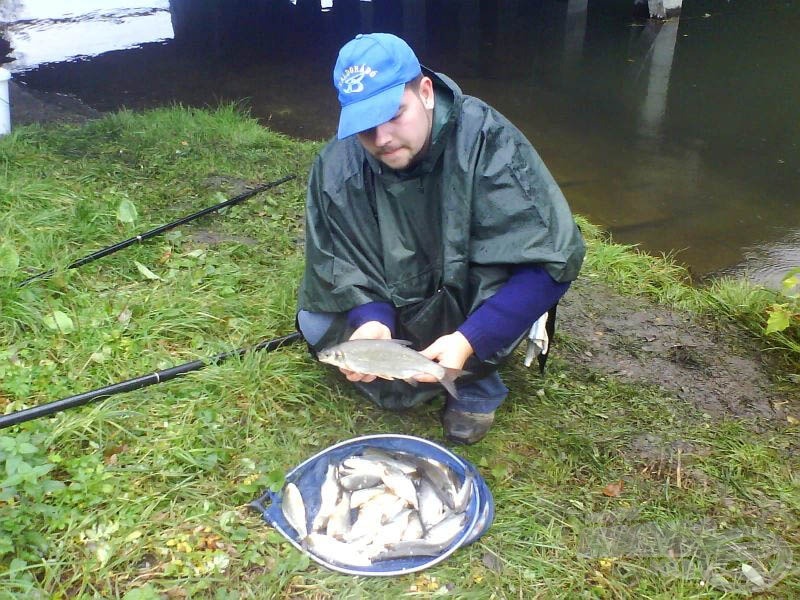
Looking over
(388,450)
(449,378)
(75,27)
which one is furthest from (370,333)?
(75,27)

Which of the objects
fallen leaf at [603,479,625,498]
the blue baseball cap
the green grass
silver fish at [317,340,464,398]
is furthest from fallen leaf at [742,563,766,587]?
the blue baseball cap

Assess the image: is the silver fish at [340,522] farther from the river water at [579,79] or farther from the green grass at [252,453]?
the river water at [579,79]

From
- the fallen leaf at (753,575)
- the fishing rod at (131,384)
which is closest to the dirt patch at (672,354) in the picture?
the fallen leaf at (753,575)

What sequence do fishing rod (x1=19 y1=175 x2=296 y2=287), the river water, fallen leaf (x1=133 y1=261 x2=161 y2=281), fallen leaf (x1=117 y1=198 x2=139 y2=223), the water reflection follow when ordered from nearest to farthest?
fishing rod (x1=19 y1=175 x2=296 y2=287), fallen leaf (x1=133 y1=261 x2=161 y2=281), fallen leaf (x1=117 y1=198 x2=139 y2=223), the river water, the water reflection

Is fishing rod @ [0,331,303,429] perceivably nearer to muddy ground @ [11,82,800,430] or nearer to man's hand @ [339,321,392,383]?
man's hand @ [339,321,392,383]

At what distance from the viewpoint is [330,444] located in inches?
109

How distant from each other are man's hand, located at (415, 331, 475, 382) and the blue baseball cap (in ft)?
2.50

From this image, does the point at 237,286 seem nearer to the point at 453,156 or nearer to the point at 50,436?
the point at 50,436

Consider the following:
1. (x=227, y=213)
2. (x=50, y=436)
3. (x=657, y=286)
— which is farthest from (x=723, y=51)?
(x=50, y=436)

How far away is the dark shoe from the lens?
277 centimetres

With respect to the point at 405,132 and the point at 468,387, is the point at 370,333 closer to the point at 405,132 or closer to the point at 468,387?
the point at 468,387

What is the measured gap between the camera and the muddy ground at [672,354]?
3164mm

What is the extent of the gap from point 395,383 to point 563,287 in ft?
2.43

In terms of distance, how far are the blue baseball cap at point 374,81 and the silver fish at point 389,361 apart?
0.69 m
